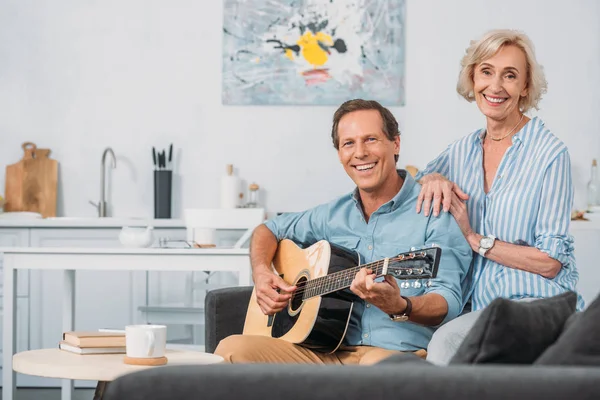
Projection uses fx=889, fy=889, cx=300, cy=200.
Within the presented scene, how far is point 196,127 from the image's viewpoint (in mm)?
5191

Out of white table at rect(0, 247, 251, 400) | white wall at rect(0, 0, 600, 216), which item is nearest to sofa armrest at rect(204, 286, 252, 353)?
white table at rect(0, 247, 251, 400)

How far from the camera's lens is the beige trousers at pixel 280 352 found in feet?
7.59

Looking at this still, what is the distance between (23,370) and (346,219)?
1.05m

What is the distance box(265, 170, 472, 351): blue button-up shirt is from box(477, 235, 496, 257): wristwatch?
0.03 meters

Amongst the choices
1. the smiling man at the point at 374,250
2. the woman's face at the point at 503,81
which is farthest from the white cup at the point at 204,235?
the woman's face at the point at 503,81

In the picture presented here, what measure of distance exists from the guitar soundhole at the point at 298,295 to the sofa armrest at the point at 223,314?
0.95 feet

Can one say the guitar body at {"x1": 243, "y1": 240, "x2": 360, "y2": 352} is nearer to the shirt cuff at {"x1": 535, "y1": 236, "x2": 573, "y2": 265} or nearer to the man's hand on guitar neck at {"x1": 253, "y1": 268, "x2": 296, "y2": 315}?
the man's hand on guitar neck at {"x1": 253, "y1": 268, "x2": 296, "y2": 315}

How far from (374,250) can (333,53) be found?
9.34 ft

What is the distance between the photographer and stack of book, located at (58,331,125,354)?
202 centimetres

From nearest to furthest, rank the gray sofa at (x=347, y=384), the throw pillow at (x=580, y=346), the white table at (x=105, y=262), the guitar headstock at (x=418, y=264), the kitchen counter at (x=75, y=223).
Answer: the gray sofa at (x=347, y=384) < the throw pillow at (x=580, y=346) < the guitar headstock at (x=418, y=264) < the white table at (x=105, y=262) < the kitchen counter at (x=75, y=223)

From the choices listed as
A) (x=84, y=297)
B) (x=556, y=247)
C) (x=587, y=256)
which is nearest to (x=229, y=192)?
(x=84, y=297)

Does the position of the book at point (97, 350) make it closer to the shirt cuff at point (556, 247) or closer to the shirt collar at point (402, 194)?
the shirt collar at point (402, 194)

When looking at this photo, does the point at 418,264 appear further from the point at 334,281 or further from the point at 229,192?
the point at 229,192

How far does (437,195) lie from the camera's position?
7.95 feet
